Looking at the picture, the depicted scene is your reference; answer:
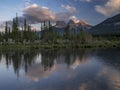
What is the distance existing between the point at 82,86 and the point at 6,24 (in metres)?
112

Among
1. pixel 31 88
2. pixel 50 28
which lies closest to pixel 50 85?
pixel 31 88

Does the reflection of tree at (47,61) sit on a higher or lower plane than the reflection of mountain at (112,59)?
lower

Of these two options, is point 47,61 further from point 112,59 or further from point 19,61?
point 112,59

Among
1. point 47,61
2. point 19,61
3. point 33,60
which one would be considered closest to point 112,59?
point 47,61

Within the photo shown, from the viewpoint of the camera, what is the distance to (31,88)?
81.5 feet

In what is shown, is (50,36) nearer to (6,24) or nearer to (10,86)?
(6,24)

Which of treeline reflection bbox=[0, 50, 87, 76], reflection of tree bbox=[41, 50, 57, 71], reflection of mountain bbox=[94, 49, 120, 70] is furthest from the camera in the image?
reflection of mountain bbox=[94, 49, 120, 70]

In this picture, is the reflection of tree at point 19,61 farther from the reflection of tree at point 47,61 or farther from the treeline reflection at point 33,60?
the reflection of tree at point 47,61

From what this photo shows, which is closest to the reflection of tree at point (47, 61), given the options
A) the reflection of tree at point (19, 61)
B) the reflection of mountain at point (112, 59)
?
the reflection of tree at point (19, 61)

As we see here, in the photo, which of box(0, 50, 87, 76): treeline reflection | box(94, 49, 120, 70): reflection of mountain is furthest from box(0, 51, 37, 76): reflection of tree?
box(94, 49, 120, 70): reflection of mountain

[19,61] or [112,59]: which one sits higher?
[112,59]

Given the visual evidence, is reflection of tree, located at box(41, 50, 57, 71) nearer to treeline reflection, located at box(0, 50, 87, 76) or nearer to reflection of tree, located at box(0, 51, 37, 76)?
treeline reflection, located at box(0, 50, 87, 76)

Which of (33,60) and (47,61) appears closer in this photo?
(47,61)

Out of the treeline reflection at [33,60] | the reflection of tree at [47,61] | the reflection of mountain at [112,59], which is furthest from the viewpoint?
the reflection of mountain at [112,59]
